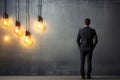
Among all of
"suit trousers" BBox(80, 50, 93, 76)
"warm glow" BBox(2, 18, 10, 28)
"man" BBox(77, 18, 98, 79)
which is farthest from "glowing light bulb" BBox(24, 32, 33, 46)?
"suit trousers" BBox(80, 50, 93, 76)

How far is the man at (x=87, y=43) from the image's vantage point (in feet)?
50.1

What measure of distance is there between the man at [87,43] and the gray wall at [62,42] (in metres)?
1.30

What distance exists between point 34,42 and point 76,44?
1668 mm

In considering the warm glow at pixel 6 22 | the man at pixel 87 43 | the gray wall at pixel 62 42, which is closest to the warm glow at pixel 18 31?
the gray wall at pixel 62 42

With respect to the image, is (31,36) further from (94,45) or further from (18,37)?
(94,45)

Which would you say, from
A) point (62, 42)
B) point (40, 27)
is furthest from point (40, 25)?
point (62, 42)

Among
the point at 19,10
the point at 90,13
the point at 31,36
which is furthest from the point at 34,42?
the point at 90,13

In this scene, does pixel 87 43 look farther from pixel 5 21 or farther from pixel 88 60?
pixel 5 21

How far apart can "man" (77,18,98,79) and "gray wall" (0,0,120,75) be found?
1297mm

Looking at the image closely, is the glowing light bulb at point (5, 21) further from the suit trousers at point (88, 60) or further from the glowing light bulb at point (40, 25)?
the suit trousers at point (88, 60)

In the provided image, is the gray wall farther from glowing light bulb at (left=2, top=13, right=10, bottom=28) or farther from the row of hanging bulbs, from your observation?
glowing light bulb at (left=2, top=13, right=10, bottom=28)

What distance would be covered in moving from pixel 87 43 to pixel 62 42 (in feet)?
5.66

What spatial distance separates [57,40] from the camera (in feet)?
55.1

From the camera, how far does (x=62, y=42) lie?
55.0 ft
